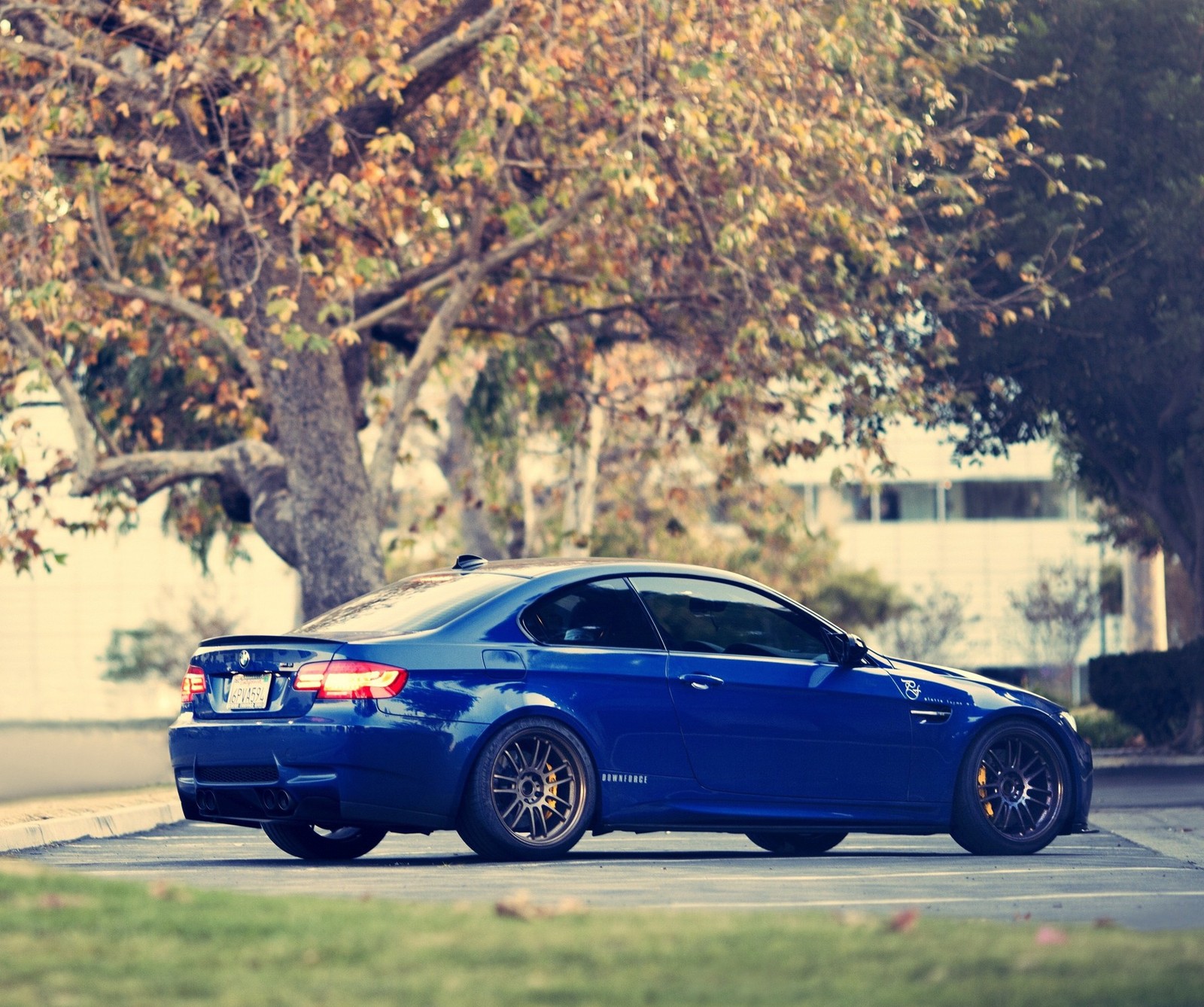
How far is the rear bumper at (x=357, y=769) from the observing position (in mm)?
Answer: 9438

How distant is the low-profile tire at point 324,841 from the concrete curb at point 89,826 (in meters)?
1.82

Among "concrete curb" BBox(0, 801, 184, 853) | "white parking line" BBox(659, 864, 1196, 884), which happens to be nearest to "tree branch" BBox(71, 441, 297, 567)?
"concrete curb" BBox(0, 801, 184, 853)

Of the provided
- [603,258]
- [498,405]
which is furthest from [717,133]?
[498,405]

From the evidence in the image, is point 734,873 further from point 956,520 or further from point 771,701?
point 956,520

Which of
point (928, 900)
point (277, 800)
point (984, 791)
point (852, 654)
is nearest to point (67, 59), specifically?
point (277, 800)

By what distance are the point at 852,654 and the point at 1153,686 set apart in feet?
45.7

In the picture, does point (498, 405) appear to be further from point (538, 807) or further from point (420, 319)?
point (538, 807)

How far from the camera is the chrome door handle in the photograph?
10.2 metres

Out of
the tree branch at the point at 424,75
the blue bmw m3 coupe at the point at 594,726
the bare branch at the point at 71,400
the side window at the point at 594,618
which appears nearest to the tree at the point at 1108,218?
the tree branch at the point at 424,75

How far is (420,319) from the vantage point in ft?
63.6

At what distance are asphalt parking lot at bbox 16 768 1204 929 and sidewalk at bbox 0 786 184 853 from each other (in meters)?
0.18

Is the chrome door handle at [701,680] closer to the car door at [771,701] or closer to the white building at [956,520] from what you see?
the car door at [771,701]

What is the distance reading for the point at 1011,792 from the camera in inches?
433

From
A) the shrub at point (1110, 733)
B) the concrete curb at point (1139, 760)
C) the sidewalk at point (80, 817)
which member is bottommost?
the concrete curb at point (1139, 760)
